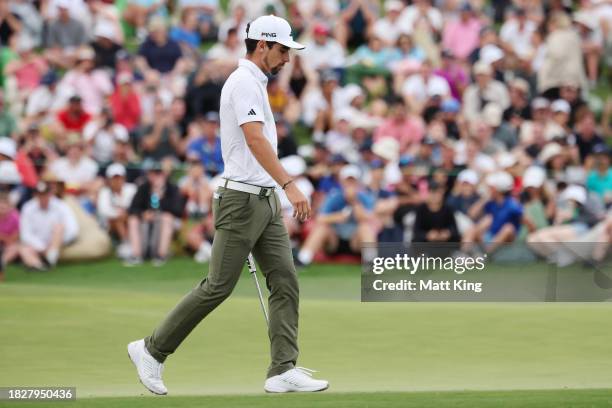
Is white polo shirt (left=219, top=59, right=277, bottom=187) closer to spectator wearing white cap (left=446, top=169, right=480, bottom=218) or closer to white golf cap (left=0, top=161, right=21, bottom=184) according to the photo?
white golf cap (left=0, top=161, right=21, bottom=184)

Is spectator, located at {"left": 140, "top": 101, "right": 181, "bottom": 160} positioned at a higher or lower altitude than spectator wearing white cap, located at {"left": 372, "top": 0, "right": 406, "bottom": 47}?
lower

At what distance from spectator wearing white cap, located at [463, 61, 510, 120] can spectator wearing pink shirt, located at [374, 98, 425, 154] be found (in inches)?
48.5

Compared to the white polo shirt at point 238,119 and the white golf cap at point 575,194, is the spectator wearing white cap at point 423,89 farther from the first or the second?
the white polo shirt at point 238,119

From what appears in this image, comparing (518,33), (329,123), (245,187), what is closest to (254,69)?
(245,187)

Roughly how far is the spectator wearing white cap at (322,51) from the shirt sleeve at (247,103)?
1355cm

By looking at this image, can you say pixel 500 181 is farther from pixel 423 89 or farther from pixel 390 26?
pixel 390 26

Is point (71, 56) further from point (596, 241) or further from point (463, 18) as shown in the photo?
point (596, 241)

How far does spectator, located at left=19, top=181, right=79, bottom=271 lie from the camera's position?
17438mm

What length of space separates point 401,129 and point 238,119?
1220cm

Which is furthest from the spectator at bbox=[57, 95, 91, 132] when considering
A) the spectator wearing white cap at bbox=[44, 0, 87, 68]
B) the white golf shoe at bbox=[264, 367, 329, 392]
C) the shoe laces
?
the white golf shoe at bbox=[264, 367, 329, 392]

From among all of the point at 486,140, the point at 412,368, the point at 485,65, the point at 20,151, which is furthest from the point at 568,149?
the point at 412,368

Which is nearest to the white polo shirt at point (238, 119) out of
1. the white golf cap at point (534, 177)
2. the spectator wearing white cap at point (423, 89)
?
the white golf cap at point (534, 177)

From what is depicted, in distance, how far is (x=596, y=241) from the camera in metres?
16.6

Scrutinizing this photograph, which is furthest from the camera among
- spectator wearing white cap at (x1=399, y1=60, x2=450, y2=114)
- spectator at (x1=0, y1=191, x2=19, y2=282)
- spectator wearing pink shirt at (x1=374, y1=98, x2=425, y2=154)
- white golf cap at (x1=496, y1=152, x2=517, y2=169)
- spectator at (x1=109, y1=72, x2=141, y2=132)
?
spectator wearing white cap at (x1=399, y1=60, x2=450, y2=114)
